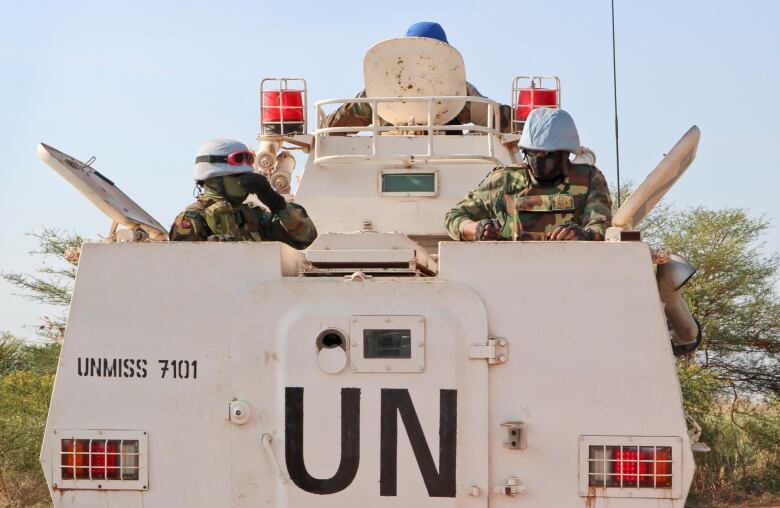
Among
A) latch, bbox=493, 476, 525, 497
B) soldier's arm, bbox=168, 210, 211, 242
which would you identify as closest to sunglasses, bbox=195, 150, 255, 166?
soldier's arm, bbox=168, 210, 211, 242

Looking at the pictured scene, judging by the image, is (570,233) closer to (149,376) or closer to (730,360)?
(149,376)

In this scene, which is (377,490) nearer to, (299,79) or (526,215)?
(526,215)

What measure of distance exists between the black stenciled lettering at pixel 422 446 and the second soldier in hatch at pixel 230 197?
177 centimetres

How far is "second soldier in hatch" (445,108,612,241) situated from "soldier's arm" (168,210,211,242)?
1195mm

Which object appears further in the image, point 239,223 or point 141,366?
point 239,223

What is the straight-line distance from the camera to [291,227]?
667 centimetres

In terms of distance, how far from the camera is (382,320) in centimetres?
504

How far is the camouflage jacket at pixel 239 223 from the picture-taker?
6398 mm

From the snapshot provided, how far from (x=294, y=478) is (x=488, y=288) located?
1.03m

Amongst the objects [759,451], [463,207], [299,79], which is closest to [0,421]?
[299,79]

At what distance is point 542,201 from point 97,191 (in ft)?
6.75

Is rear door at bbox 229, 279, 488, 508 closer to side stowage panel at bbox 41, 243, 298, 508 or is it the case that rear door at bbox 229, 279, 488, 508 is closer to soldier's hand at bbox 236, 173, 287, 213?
side stowage panel at bbox 41, 243, 298, 508

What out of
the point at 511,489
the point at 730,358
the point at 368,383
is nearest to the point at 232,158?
the point at 368,383

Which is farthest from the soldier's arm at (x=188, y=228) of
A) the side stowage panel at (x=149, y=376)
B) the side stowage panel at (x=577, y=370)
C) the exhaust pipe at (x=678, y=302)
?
the exhaust pipe at (x=678, y=302)
